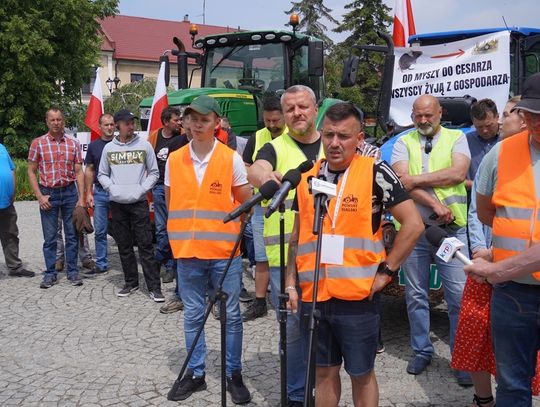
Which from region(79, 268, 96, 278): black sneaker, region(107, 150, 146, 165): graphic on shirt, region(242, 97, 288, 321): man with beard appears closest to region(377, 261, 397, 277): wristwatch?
region(242, 97, 288, 321): man with beard

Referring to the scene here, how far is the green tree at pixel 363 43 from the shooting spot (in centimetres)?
3170

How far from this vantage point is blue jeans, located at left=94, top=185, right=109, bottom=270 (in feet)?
25.3

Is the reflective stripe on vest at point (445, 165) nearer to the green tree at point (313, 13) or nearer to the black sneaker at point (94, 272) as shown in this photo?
the black sneaker at point (94, 272)

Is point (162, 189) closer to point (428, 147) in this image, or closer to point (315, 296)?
point (428, 147)

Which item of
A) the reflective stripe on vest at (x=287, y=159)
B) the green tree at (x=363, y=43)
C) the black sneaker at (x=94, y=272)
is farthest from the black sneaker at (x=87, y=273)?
the green tree at (x=363, y=43)

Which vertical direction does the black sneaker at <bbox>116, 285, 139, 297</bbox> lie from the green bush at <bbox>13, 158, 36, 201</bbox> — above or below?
below

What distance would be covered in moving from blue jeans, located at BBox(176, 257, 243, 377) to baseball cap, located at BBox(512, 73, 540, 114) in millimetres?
2157

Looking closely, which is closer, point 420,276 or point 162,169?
point 420,276

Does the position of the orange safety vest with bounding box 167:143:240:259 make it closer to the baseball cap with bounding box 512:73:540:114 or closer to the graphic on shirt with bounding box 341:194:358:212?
the graphic on shirt with bounding box 341:194:358:212

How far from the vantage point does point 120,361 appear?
4.73 meters

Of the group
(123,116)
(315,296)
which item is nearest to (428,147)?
(315,296)

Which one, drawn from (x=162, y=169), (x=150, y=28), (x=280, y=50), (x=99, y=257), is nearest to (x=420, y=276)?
(x=162, y=169)

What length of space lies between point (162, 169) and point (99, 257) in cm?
151

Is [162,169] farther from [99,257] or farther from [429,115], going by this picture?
[429,115]
